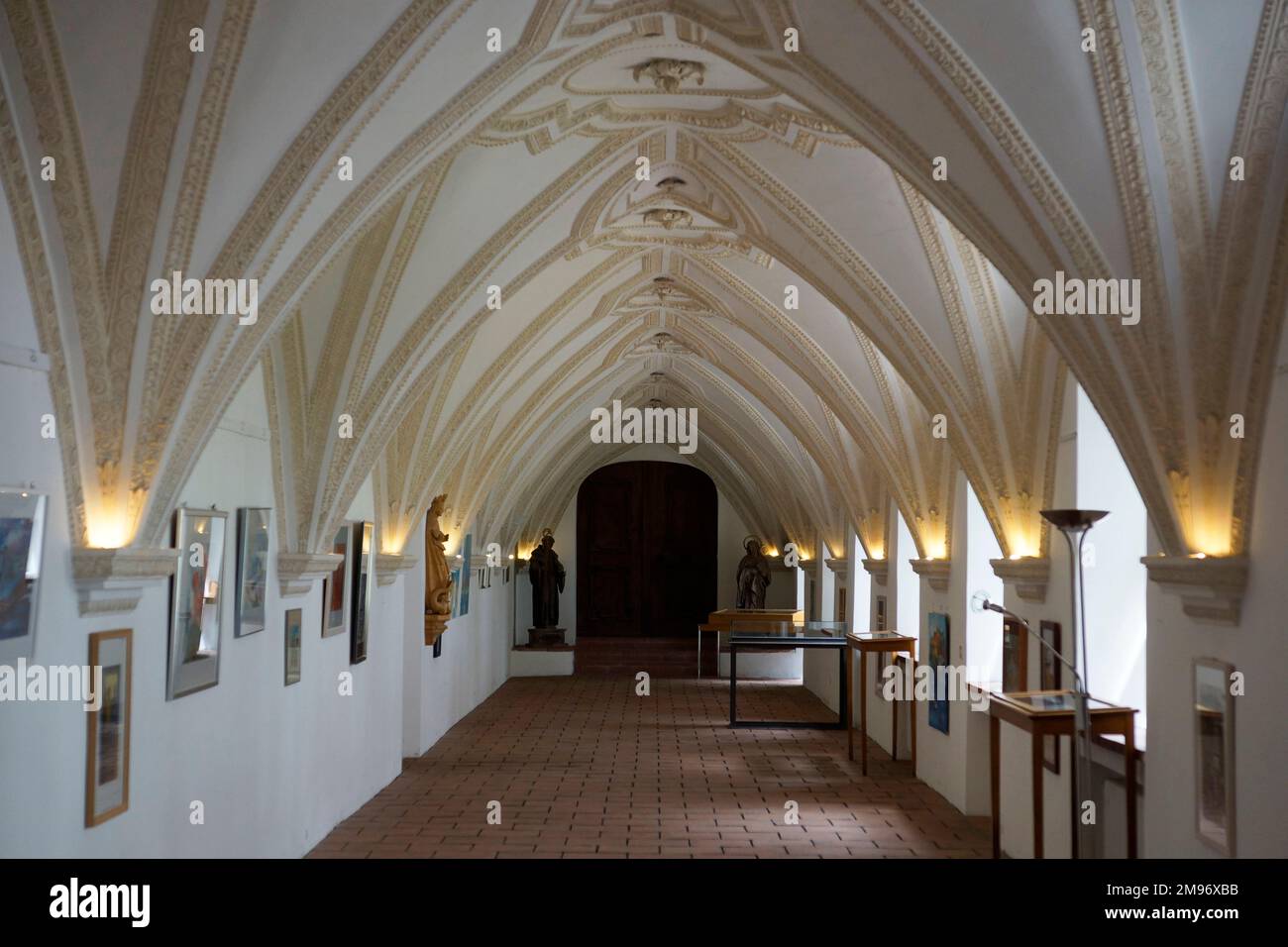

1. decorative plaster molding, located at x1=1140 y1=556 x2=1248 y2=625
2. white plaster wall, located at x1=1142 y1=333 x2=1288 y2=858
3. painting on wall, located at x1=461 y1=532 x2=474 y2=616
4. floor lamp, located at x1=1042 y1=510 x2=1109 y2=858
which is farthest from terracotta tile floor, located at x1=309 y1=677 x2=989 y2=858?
decorative plaster molding, located at x1=1140 y1=556 x2=1248 y2=625

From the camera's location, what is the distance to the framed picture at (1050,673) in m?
8.05

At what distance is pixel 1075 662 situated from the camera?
20.2 feet

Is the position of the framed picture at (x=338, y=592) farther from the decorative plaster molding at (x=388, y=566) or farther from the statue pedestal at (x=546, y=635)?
the statue pedestal at (x=546, y=635)

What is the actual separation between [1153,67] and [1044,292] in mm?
1189

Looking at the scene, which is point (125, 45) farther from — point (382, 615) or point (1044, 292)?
point (382, 615)

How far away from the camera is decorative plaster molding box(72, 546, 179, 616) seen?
5.42 metres

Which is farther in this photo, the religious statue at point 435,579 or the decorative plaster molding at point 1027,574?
the religious statue at point 435,579

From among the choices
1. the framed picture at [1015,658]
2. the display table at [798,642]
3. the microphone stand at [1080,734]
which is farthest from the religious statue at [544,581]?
the microphone stand at [1080,734]

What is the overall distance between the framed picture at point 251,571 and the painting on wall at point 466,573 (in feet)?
26.0

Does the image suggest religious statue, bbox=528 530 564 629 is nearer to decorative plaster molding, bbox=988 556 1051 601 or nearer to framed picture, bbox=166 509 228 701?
decorative plaster molding, bbox=988 556 1051 601

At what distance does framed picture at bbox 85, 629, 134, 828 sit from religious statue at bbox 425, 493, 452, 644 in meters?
7.63

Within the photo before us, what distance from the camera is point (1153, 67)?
5172 mm

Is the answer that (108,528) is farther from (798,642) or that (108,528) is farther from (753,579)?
(753,579)
